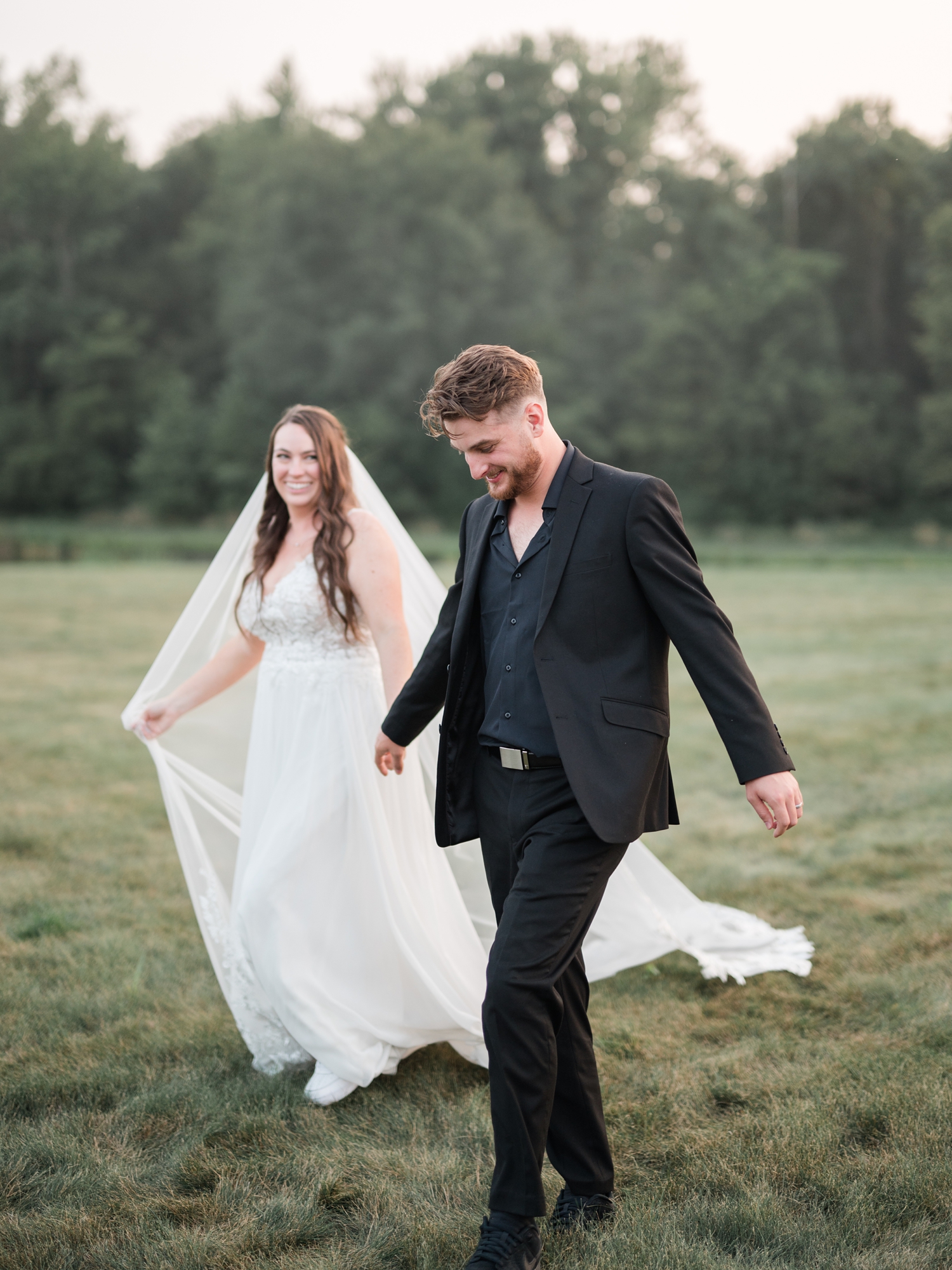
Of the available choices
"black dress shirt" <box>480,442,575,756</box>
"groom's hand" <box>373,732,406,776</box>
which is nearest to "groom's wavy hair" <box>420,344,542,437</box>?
"black dress shirt" <box>480,442,575,756</box>

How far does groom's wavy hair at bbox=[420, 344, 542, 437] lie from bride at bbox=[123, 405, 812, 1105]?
4.37ft

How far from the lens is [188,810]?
4648 millimetres

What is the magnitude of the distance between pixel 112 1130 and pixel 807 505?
A: 47.7 meters

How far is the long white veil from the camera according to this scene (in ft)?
15.1

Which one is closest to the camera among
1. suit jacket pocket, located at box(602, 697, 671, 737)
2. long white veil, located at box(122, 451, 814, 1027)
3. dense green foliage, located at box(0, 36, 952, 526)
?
suit jacket pocket, located at box(602, 697, 671, 737)

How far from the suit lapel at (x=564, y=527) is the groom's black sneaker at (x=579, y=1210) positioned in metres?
1.63

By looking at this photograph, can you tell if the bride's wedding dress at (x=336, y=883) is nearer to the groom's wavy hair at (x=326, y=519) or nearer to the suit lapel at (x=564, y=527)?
A: the groom's wavy hair at (x=326, y=519)

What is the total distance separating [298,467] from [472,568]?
1315 mm

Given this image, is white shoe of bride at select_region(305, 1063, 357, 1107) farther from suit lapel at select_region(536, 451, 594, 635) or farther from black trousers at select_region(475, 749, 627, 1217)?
suit lapel at select_region(536, 451, 594, 635)

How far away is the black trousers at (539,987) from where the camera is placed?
291 centimetres

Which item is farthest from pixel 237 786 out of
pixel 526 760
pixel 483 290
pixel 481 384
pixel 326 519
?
pixel 483 290

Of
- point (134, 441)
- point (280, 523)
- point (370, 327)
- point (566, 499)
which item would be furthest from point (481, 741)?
point (134, 441)

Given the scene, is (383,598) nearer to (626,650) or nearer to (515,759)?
(515,759)

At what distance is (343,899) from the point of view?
13.7 ft
